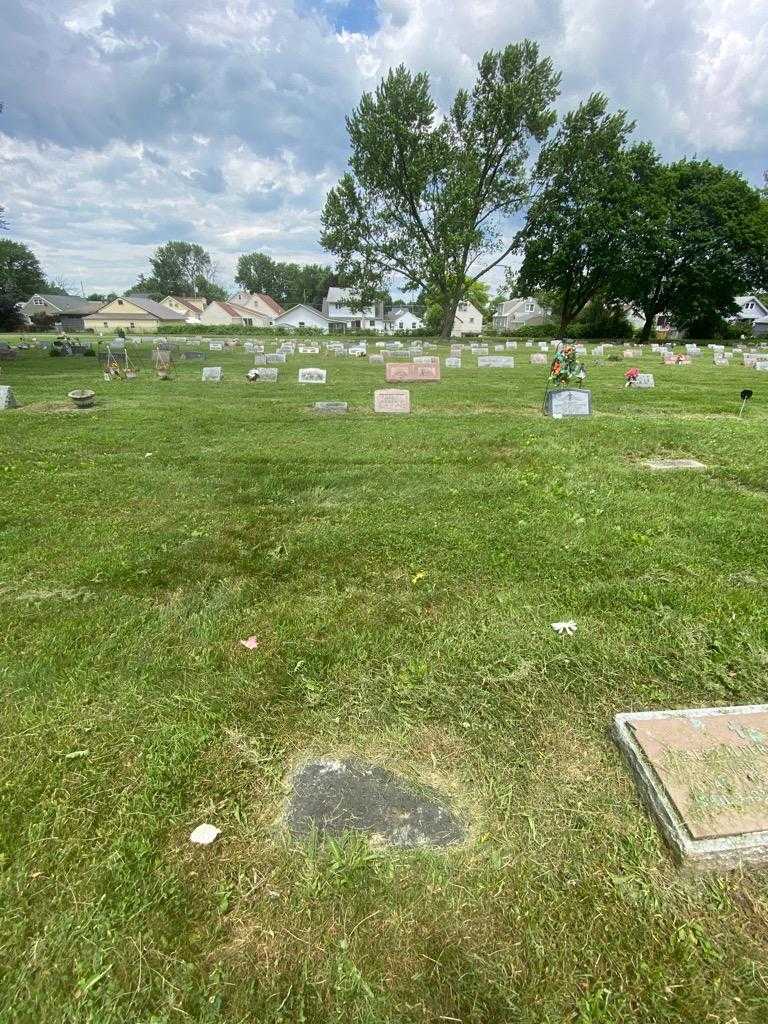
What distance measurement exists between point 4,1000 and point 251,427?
9105mm

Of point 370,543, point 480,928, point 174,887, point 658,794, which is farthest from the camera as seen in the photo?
point 370,543

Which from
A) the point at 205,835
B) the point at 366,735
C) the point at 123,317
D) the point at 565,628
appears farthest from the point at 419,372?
the point at 123,317

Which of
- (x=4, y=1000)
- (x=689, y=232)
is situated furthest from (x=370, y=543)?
(x=689, y=232)

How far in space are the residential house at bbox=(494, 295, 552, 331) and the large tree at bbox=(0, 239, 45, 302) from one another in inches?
2985

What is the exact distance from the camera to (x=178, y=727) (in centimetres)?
269

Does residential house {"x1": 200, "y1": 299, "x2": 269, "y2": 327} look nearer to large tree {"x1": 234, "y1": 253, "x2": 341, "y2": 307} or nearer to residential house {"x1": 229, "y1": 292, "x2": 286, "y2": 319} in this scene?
residential house {"x1": 229, "y1": 292, "x2": 286, "y2": 319}

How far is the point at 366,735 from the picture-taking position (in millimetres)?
2672

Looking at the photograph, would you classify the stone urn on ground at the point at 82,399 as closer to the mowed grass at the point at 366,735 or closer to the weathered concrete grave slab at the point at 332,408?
the weathered concrete grave slab at the point at 332,408

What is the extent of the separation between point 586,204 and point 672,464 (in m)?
44.9

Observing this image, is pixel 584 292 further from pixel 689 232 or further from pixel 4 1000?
pixel 4 1000

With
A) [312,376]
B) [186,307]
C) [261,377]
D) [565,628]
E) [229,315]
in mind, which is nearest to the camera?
[565,628]

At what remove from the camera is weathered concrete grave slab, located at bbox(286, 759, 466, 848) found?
7.18 feet

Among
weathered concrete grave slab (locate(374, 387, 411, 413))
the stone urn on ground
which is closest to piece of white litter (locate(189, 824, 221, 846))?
weathered concrete grave slab (locate(374, 387, 411, 413))

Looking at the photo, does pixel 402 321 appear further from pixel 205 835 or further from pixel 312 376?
pixel 205 835
